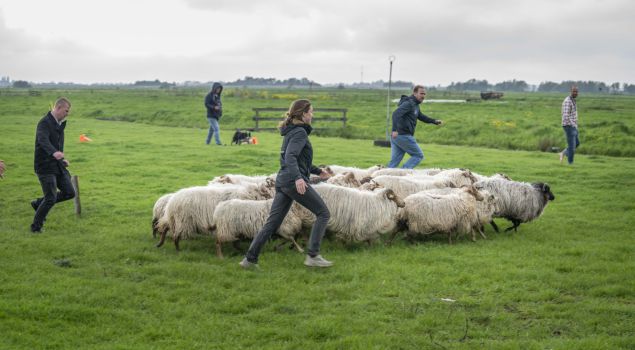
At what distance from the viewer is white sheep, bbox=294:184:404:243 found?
32.2 feet

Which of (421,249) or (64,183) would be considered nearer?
(421,249)

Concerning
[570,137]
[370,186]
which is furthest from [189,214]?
[570,137]

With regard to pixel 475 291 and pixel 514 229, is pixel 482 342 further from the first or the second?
pixel 514 229

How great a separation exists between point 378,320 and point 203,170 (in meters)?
12.4

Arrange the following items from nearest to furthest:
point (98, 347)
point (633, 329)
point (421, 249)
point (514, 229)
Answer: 1. point (98, 347)
2. point (633, 329)
3. point (421, 249)
4. point (514, 229)

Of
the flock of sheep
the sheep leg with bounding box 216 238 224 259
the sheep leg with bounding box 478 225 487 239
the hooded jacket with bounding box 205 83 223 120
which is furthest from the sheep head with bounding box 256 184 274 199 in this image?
the hooded jacket with bounding box 205 83 223 120

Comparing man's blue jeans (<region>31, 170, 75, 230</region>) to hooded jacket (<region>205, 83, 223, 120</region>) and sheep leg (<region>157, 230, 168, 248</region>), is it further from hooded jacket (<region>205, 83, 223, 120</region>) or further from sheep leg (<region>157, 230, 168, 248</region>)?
hooded jacket (<region>205, 83, 223, 120</region>)

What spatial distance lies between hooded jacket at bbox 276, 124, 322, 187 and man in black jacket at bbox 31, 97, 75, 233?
409 centimetres

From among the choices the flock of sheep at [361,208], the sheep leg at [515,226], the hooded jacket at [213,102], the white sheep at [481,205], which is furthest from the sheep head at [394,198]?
the hooded jacket at [213,102]

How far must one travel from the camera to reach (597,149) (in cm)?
→ 2644

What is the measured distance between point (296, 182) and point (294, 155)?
1.27 feet

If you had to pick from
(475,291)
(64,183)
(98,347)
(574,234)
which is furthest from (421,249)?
(64,183)

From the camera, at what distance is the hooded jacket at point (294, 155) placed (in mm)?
8102

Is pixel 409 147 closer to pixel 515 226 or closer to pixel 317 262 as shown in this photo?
pixel 515 226
